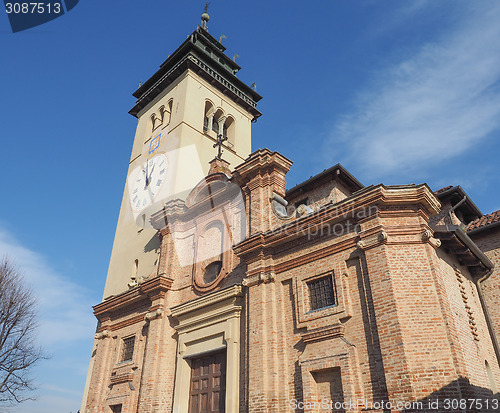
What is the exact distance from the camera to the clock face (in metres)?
22.2

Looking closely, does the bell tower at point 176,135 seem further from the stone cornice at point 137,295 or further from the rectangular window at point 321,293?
the rectangular window at point 321,293

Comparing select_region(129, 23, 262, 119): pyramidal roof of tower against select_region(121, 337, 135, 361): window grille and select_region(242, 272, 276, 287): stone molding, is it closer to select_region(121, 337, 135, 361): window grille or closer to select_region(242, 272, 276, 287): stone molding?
select_region(121, 337, 135, 361): window grille

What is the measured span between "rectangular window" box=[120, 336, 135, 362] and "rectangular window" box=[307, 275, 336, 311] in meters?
8.23

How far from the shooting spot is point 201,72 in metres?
26.2

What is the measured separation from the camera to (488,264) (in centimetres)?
1455

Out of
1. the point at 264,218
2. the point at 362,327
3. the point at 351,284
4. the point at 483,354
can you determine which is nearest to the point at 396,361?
the point at 362,327

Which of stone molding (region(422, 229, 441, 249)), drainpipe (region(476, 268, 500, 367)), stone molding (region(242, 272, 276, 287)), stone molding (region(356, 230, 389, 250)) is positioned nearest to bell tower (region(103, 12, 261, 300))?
stone molding (region(242, 272, 276, 287))

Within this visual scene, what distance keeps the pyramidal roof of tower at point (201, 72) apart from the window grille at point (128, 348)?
16155 millimetres

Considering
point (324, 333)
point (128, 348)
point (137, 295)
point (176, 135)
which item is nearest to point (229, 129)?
point (176, 135)

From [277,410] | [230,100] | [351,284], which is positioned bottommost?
[277,410]

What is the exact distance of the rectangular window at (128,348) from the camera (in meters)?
16.9

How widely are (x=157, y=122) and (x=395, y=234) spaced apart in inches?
734

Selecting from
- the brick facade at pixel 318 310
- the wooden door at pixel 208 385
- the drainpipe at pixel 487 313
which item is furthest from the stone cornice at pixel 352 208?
the drainpipe at pixel 487 313

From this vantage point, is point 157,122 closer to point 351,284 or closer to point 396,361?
point 351,284
